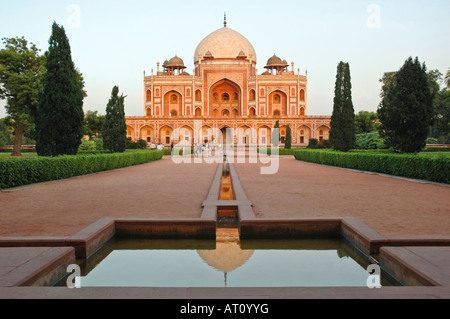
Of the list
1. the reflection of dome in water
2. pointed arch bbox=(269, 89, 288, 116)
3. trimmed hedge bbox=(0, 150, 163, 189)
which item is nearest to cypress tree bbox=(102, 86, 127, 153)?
trimmed hedge bbox=(0, 150, 163, 189)

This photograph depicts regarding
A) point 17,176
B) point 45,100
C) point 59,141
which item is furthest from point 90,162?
point 17,176

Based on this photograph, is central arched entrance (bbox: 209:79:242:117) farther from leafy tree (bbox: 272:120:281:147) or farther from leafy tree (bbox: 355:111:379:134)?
leafy tree (bbox: 355:111:379:134)

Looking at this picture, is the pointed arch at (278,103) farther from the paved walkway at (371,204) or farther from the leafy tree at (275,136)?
the paved walkway at (371,204)

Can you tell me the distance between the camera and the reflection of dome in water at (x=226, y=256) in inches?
115

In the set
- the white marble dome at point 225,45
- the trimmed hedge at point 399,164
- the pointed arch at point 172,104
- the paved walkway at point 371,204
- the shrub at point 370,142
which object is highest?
the white marble dome at point 225,45

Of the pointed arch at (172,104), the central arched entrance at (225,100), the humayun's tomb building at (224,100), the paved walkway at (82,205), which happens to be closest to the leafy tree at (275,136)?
the humayun's tomb building at (224,100)

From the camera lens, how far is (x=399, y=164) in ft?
30.6

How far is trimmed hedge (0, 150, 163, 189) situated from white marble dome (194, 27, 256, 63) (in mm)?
29880

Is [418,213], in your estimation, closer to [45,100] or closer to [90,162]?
[90,162]

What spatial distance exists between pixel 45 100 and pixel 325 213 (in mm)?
9060

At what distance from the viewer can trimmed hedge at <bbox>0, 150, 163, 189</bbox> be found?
7125 mm

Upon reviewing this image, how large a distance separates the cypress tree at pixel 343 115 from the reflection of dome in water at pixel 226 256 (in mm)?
12164

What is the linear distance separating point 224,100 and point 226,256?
38866 millimetres
